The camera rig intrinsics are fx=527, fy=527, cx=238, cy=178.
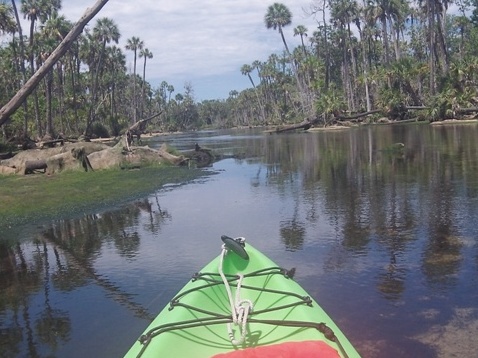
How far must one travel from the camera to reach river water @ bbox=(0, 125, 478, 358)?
6.61 m

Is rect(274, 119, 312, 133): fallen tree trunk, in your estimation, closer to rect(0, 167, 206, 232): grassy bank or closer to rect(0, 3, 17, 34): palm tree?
rect(0, 3, 17, 34): palm tree

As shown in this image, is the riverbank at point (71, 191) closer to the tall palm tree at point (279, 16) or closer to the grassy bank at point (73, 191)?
the grassy bank at point (73, 191)

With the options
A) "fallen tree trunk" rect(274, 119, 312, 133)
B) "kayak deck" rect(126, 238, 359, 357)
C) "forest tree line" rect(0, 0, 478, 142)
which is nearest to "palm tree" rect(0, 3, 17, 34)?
"forest tree line" rect(0, 0, 478, 142)

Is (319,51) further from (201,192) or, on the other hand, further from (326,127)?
(201,192)

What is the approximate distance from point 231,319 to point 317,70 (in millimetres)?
85233

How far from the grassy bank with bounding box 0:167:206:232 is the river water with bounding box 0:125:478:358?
103cm

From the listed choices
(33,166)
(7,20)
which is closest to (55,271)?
A: (33,166)

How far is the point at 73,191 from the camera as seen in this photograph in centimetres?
1875

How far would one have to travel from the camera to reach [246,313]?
502 cm

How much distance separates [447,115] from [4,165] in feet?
135

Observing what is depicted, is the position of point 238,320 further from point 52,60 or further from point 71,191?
point 71,191

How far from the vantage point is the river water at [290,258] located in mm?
6609

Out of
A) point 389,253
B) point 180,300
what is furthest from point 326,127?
point 180,300

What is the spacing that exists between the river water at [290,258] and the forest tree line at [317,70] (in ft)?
110
